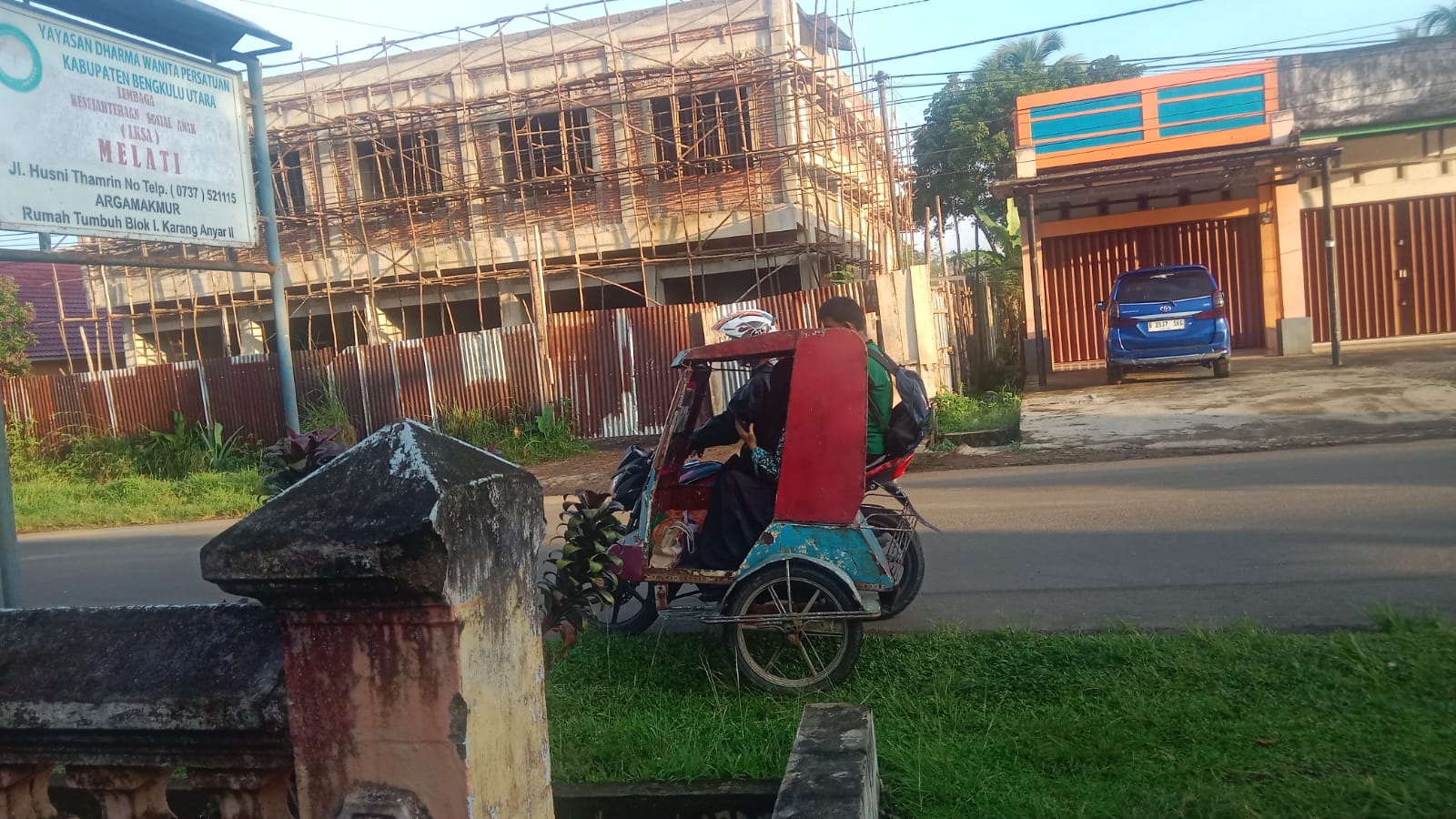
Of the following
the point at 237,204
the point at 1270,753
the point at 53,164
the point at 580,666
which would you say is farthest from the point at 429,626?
the point at 237,204

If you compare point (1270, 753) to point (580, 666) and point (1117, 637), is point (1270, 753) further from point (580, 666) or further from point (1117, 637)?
point (580, 666)

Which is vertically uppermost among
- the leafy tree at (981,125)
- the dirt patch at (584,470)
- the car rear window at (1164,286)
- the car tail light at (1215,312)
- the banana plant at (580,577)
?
the leafy tree at (981,125)

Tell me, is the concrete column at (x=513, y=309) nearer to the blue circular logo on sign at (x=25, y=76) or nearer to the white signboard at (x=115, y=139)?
the white signboard at (x=115, y=139)

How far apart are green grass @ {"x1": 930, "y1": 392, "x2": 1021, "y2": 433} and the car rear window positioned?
2072mm

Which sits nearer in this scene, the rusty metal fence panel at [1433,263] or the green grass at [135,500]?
the green grass at [135,500]

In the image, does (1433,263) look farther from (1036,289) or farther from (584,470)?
(584,470)

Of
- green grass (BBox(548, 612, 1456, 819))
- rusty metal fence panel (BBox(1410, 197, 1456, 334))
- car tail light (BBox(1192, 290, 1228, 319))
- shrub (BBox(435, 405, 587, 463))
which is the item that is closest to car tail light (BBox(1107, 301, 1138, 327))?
car tail light (BBox(1192, 290, 1228, 319))

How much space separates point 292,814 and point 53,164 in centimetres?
476

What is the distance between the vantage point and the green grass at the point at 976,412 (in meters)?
13.2

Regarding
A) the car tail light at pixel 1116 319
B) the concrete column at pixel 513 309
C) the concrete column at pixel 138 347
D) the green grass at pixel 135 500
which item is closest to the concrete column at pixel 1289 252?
the car tail light at pixel 1116 319

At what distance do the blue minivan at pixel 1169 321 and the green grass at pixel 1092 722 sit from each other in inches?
397

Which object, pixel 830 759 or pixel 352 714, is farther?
pixel 830 759

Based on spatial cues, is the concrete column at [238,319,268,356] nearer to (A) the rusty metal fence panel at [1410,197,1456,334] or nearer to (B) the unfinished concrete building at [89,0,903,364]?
(B) the unfinished concrete building at [89,0,903,364]

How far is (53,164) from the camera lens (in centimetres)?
542
